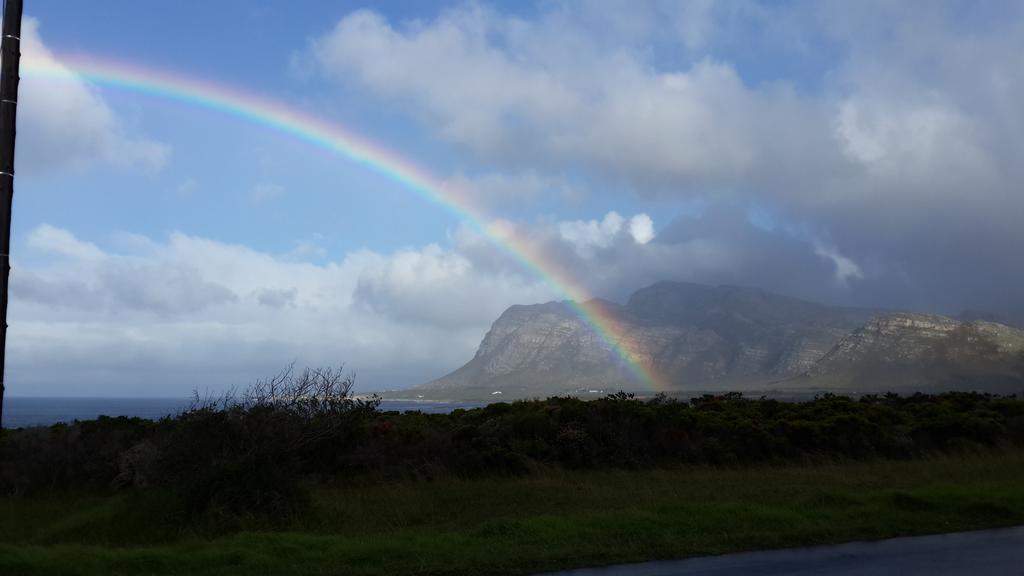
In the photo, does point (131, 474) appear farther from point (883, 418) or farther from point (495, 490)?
point (883, 418)

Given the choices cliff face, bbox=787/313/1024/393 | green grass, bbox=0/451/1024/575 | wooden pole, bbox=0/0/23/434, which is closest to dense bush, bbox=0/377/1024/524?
green grass, bbox=0/451/1024/575

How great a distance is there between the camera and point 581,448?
69.3 ft

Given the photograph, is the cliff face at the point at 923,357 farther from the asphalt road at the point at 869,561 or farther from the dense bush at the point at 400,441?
the asphalt road at the point at 869,561

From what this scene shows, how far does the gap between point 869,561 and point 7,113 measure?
1126cm

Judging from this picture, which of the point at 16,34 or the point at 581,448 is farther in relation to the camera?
the point at 581,448

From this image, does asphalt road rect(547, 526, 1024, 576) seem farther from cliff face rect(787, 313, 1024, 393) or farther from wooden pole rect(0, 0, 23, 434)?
cliff face rect(787, 313, 1024, 393)

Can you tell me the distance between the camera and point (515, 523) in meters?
12.5

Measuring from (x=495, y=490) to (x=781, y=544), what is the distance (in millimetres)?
6549

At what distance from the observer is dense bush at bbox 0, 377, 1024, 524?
47.6ft

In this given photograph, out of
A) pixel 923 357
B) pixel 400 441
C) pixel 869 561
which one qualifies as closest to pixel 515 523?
pixel 869 561

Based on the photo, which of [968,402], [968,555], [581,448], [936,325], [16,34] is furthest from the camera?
[936,325]

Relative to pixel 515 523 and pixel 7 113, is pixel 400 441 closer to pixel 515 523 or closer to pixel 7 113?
pixel 515 523

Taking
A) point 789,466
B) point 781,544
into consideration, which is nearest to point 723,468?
point 789,466

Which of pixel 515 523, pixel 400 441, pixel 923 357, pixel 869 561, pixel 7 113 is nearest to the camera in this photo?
pixel 7 113
